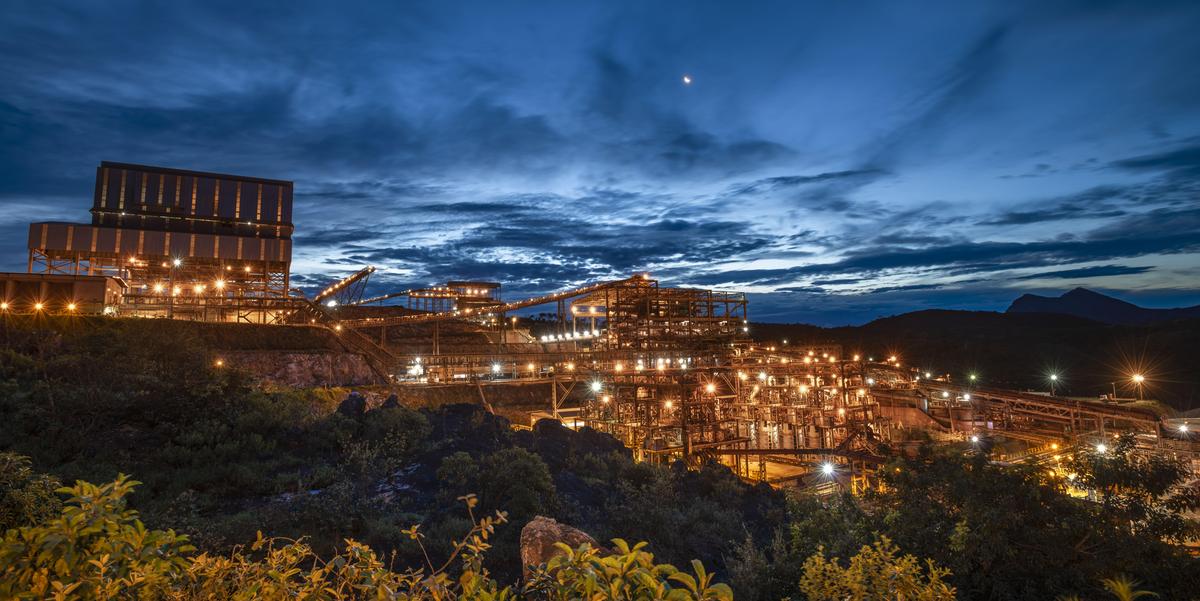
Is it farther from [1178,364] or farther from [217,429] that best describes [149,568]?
[1178,364]

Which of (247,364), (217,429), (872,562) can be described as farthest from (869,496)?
(247,364)

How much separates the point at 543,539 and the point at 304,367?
27.6m

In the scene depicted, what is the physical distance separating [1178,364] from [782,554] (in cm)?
10423

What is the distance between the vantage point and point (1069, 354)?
305 feet

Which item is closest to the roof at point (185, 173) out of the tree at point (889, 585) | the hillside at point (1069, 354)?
the tree at point (889, 585)

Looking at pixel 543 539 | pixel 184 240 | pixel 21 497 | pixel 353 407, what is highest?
pixel 184 240

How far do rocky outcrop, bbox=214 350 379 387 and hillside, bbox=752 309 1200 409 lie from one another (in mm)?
80197

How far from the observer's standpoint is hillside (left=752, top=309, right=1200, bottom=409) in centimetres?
7494

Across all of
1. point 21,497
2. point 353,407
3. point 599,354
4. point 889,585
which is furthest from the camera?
point 599,354

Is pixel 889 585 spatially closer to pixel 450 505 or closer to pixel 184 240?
pixel 450 505

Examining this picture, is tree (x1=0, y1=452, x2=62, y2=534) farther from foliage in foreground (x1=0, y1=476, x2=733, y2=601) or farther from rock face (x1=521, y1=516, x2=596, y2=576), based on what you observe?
rock face (x1=521, y1=516, x2=596, y2=576)

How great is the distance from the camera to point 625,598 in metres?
3.05

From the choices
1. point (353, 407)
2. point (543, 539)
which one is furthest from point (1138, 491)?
point (353, 407)

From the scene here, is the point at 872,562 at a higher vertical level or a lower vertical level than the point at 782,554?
higher
